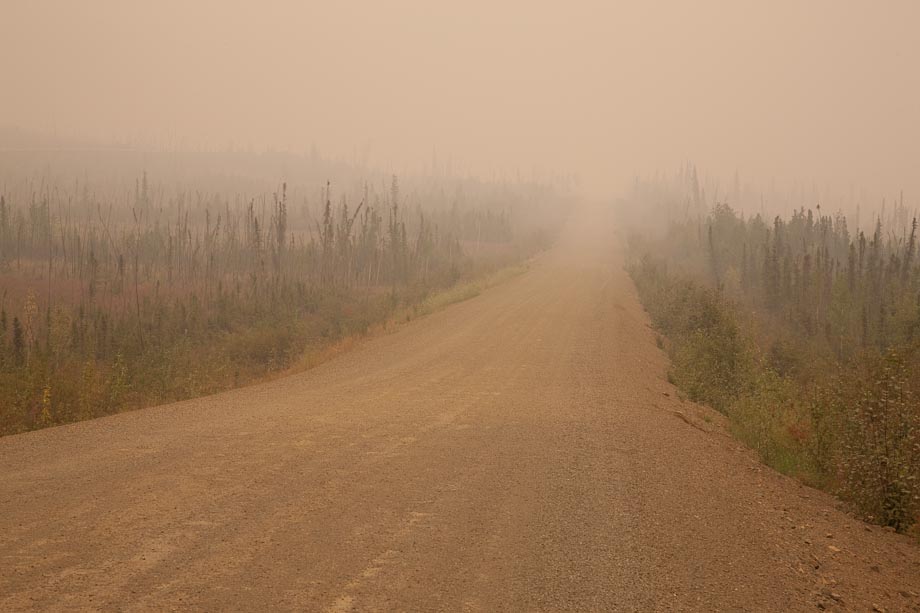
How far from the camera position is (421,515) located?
5.99 m

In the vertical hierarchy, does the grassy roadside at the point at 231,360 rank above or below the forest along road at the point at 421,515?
below

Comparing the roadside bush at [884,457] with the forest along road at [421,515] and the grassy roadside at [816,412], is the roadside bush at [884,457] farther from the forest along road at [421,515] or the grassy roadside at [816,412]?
the forest along road at [421,515]

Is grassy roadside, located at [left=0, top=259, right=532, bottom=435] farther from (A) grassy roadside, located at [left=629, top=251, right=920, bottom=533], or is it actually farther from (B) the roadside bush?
(B) the roadside bush

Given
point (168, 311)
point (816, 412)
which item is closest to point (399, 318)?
point (168, 311)

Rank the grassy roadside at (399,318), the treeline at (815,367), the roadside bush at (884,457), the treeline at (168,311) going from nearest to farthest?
the roadside bush at (884,457) → the treeline at (815,367) → the treeline at (168,311) → the grassy roadside at (399,318)

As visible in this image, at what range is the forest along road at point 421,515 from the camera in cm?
461

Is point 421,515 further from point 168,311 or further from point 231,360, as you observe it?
point 168,311

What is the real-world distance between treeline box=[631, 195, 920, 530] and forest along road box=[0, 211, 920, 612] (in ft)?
2.32

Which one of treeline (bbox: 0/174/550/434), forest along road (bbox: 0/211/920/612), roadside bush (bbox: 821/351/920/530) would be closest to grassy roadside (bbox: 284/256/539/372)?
treeline (bbox: 0/174/550/434)

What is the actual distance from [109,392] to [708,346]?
13.8m

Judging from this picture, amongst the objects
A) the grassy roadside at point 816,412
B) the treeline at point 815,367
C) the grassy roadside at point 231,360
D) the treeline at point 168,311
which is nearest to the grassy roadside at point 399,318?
the grassy roadside at point 231,360

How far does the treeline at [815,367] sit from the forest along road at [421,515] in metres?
0.71

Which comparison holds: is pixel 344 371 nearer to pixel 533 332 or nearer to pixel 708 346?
pixel 533 332

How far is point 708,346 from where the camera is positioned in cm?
1639
